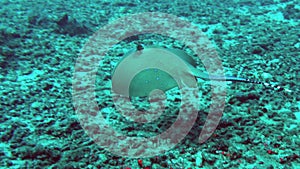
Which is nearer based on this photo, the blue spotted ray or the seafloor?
the seafloor

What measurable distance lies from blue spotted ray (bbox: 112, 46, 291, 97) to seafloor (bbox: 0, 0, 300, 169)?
172 millimetres

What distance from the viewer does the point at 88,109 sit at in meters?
3.46

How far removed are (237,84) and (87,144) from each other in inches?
100

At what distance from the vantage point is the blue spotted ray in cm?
360

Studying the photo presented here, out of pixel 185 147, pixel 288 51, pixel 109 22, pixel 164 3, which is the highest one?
pixel 164 3

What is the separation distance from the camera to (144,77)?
3611mm

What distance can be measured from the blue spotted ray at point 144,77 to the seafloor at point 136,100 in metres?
0.17

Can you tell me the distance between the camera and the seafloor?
8.99 ft

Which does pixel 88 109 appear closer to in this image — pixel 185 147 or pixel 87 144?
pixel 87 144

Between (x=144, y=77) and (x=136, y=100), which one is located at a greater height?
(x=144, y=77)

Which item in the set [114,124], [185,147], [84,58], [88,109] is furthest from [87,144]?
[84,58]

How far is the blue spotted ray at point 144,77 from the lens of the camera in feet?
11.8

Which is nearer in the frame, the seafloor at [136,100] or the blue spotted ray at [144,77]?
the seafloor at [136,100]

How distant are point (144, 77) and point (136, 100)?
0.36m
